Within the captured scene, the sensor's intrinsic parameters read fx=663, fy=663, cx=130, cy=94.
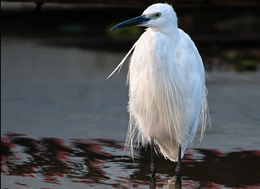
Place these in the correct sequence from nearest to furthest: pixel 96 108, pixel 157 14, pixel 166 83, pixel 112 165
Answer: pixel 157 14, pixel 166 83, pixel 112 165, pixel 96 108

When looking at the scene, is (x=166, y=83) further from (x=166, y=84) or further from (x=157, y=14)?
(x=157, y=14)

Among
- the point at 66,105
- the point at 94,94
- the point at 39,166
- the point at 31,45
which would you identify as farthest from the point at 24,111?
the point at 31,45

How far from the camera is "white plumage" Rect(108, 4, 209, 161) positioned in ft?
11.6

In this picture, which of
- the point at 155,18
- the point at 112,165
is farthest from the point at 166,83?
the point at 112,165

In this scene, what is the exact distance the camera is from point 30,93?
686 centimetres

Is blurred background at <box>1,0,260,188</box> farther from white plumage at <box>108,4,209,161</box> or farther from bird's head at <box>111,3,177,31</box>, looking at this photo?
bird's head at <box>111,3,177,31</box>

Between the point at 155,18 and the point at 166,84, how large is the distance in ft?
1.43

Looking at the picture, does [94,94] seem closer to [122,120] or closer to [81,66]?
[122,120]

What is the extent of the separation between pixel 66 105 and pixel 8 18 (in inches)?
323

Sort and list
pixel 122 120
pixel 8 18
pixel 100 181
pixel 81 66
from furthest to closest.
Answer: pixel 8 18 → pixel 81 66 → pixel 122 120 → pixel 100 181

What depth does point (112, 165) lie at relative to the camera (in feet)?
13.6

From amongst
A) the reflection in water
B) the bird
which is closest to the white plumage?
→ the bird

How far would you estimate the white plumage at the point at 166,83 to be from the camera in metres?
3.53

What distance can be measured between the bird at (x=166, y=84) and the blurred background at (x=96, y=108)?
28cm
